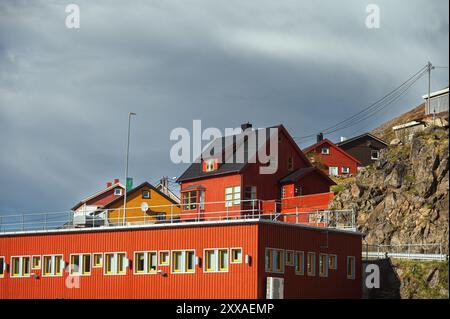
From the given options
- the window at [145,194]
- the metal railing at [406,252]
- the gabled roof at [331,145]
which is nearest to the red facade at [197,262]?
the metal railing at [406,252]

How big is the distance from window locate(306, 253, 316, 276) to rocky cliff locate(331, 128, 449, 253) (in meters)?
13.5

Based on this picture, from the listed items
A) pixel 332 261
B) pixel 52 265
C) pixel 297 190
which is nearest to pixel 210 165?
pixel 297 190

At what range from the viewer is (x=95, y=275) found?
5997 centimetres

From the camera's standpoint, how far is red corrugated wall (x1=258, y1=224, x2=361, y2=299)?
178ft

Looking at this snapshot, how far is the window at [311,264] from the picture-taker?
57391 millimetres

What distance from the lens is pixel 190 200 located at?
3255 inches

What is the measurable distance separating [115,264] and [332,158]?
5931 centimetres

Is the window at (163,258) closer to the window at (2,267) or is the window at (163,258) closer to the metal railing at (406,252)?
the window at (2,267)

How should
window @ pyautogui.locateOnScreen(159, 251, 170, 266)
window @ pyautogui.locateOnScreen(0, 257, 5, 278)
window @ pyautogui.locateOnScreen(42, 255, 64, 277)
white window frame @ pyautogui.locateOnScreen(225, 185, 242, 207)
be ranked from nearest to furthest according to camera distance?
window @ pyautogui.locateOnScreen(159, 251, 170, 266), window @ pyautogui.locateOnScreen(42, 255, 64, 277), window @ pyautogui.locateOnScreen(0, 257, 5, 278), white window frame @ pyautogui.locateOnScreen(225, 185, 242, 207)

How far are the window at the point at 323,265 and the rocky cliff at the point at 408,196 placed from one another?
1219 centimetres

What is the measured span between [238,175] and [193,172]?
661 centimetres

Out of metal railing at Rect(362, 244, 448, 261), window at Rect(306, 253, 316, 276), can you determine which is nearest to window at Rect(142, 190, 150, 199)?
metal railing at Rect(362, 244, 448, 261)

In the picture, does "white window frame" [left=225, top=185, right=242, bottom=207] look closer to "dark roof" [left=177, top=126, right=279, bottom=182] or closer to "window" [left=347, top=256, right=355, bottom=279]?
"dark roof" [left=177, top=126, right=279, bottom=182]

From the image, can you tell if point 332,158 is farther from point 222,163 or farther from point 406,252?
point 406,252
